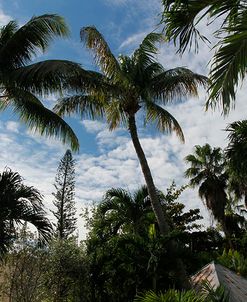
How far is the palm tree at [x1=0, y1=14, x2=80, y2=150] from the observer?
32.3ft

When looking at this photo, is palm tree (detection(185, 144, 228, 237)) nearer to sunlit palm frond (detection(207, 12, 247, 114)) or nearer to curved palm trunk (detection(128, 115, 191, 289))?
curved palm trunk (detection(128, 115, 191, 289))

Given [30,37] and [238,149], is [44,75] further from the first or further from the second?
[238,149]

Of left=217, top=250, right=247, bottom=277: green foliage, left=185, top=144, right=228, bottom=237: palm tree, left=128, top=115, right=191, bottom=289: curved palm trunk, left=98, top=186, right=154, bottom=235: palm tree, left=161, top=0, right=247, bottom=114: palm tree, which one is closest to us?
left=161, top=0, right=247, bottom=114: palm tree

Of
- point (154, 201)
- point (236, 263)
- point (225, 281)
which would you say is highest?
point (154, 201)

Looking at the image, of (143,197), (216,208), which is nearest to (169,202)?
(216,208)

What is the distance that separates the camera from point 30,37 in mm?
10531

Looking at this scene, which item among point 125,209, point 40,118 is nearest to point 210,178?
point 125,209

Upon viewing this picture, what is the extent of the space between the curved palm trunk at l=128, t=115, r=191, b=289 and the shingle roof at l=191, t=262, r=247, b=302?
0.47 m

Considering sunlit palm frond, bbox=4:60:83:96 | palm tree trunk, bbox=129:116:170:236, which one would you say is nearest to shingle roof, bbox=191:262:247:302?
palm tree trunk, bbox=129:116:170:236

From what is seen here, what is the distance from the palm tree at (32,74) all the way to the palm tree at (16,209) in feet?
6.58

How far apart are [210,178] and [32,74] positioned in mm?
17937

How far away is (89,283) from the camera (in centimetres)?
1446

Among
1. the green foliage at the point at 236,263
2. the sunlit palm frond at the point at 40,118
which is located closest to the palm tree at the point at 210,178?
the green foliage at the point at 236,263

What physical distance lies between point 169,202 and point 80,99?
1405 centimetres
